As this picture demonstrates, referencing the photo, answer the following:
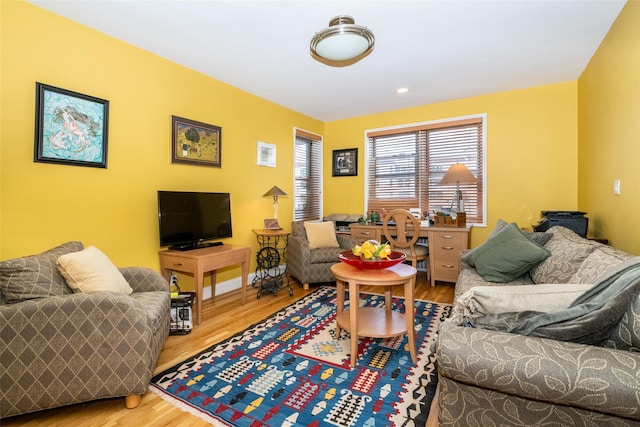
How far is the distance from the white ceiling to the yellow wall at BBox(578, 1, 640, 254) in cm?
21

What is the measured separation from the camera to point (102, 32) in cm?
258

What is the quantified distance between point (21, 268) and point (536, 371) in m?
2.46

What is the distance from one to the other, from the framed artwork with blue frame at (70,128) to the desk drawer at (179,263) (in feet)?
3.31

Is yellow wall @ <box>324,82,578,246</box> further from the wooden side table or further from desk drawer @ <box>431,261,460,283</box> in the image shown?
the wooden side table

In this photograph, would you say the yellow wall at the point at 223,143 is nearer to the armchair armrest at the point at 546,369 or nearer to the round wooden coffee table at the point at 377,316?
the round wooden coffee table at the point at 377,316

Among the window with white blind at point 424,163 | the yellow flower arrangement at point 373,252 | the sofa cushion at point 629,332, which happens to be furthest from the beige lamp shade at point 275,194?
the sofa cushion at point 629,332

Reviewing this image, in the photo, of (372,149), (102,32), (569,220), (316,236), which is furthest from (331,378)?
(372,149)

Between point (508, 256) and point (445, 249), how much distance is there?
1.60 m

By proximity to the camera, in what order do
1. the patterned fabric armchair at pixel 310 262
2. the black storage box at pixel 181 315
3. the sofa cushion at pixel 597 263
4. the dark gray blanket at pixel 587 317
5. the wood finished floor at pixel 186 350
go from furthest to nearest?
the patterned fabric armchair at pixel 310 262 → the black storage box at pixel 181 315 → the wood finished floor at pixel 186 350 → the sofa cushion at pixel 597 263 → the dark gray blanket at pixel 587 317

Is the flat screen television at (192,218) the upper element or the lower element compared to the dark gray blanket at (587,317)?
upper

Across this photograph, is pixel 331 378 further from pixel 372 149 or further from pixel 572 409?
pixel 372 149

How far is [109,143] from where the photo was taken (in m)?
2.66

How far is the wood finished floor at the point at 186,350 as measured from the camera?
1586mm

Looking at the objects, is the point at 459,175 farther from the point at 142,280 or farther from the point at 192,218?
the point at 142,280
